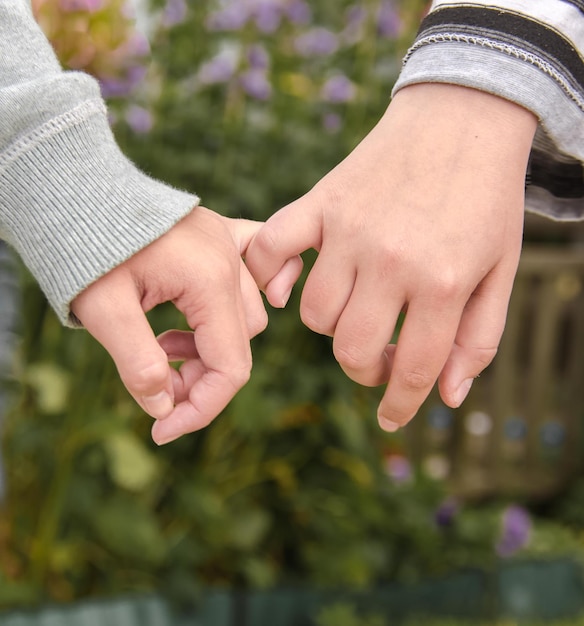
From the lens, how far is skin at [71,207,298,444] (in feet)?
2.40

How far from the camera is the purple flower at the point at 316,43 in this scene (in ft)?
6.87

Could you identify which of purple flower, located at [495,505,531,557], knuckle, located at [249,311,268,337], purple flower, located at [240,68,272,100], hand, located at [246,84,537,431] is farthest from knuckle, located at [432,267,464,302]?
purple flower, located at [495,505,531,557]

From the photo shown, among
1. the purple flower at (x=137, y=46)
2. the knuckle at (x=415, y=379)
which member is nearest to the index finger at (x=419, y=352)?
the knuckle at (x=415, y=379)

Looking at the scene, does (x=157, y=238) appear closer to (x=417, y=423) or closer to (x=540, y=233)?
(x=417, y=423)

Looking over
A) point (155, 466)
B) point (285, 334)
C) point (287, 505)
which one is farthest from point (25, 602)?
point (285, 334)

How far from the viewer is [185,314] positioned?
79 centimetres

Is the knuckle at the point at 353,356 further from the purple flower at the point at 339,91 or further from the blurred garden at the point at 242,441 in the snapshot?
the purple flower at the point at 339,91

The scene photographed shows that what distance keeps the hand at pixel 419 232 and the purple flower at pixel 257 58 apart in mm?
1263

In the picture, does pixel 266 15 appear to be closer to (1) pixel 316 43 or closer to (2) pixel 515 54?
(1) pixel 316 43

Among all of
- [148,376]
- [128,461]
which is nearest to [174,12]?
[128,461]

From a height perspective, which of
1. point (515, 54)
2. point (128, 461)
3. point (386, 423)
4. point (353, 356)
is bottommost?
point (128, 461)

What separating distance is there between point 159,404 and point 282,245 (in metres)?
0.19

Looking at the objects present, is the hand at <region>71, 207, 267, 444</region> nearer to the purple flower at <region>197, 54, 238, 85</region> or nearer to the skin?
the skin

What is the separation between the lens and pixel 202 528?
6.43ft
